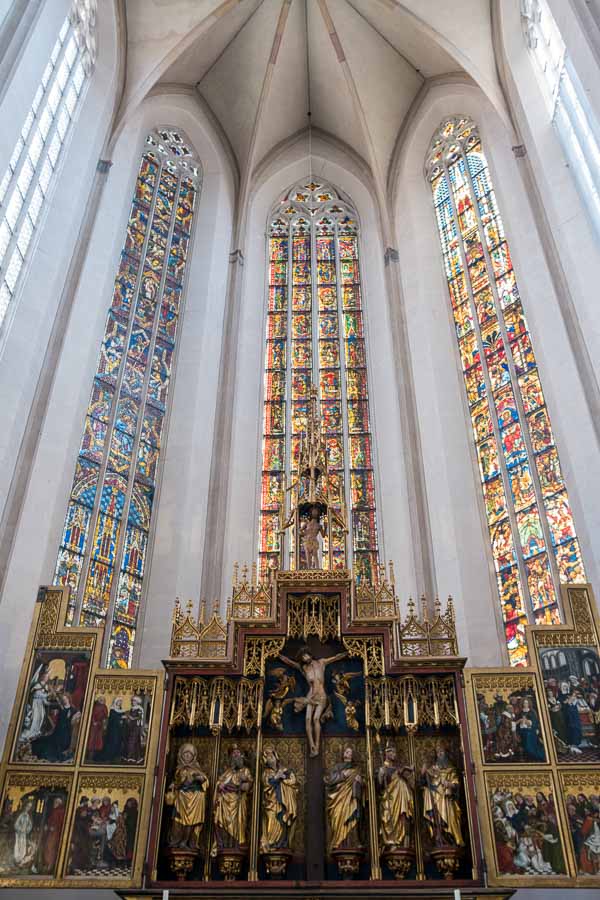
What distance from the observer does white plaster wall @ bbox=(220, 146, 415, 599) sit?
14094 millimetres

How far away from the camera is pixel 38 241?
1276 cm

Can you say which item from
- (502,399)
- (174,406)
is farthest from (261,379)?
(502,399)

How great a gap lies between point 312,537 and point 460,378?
588 centimetres

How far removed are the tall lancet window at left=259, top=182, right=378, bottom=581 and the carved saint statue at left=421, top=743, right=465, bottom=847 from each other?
4899 mm

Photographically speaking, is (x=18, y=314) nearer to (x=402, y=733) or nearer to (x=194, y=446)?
(x=194, y=446)

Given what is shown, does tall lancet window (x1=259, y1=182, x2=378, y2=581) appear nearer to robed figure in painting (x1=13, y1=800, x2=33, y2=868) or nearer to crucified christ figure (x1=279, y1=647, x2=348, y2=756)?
crucified christ figure (x1=279, y1=647, x2=348, y2=756)

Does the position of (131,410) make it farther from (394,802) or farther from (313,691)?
(394,802)

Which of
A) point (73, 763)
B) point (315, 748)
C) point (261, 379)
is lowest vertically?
point (73, 763)

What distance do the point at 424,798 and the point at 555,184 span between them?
32.1 feet

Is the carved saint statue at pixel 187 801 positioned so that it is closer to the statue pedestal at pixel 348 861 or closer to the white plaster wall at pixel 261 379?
the statue pedestal at pixel 348 861

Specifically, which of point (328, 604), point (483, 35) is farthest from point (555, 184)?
point (328, 604)

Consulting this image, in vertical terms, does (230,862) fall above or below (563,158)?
below

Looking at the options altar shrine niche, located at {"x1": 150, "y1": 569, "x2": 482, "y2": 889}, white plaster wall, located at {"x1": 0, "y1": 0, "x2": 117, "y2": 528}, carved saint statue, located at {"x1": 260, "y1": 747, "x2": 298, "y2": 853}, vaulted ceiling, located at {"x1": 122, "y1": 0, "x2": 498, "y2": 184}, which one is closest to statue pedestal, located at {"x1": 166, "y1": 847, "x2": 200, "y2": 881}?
altar shrine niche, located at {"x1": 150, "y1": 569, "x2": 482, "y2": 889}

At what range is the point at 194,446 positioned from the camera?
1459 cm
